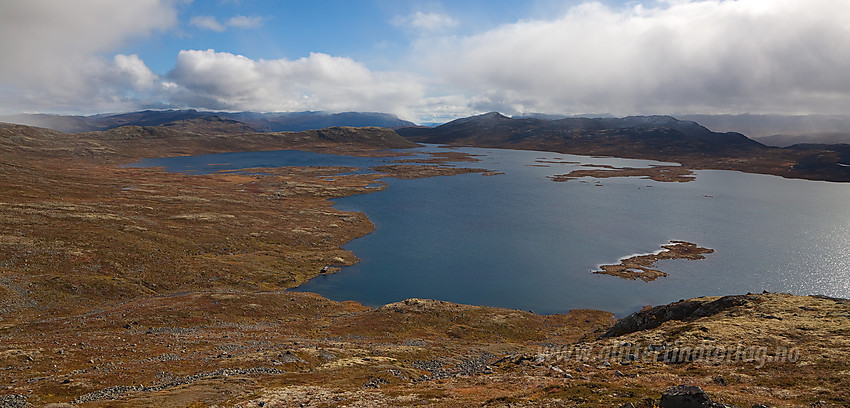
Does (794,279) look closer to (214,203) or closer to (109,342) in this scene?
(109,342)

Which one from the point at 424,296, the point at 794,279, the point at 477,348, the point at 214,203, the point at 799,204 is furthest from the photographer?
the point at 799,204

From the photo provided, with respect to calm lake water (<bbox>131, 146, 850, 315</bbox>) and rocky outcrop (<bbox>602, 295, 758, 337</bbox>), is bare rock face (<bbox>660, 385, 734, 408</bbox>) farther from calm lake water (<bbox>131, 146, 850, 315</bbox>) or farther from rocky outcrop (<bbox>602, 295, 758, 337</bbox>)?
calm lake water (<bbox>131, 146, 850, 315</bbox>)

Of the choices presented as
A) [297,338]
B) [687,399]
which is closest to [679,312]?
[687,399]

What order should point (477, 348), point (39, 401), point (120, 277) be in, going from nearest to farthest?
1. point (39, 401)
2. point (477, 348)
3. point (120, 277)

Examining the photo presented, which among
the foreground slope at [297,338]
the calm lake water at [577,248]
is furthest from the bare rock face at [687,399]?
the calm lake water at [577,248]

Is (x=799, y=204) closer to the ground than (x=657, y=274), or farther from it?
farther from it

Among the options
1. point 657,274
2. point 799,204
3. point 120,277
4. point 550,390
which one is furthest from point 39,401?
point 799,204

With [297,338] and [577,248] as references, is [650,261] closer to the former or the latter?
[577,248]
